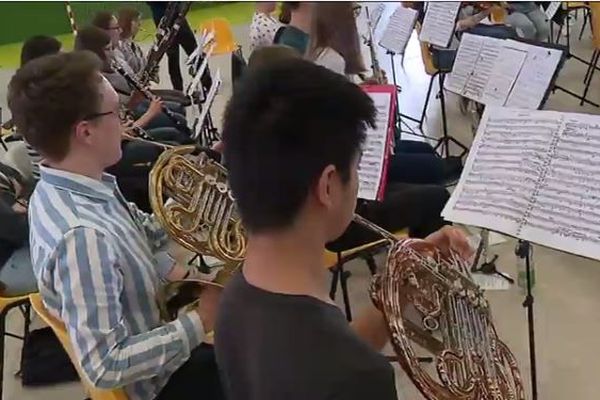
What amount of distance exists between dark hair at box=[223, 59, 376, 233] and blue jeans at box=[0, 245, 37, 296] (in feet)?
4.49

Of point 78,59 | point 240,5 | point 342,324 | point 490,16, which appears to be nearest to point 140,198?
point 78,59

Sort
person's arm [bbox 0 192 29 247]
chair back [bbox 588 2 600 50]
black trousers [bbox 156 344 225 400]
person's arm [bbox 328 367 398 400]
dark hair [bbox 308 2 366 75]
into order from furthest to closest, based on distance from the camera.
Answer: chair back [bbox 588 2 600 50]
dark hair [bbox 308 2 366 75]
person's arm [bbox 0 192 29 247]
black trousers [bbox 156 344 225 400]
person's arm [bbox 328 367 398 400]

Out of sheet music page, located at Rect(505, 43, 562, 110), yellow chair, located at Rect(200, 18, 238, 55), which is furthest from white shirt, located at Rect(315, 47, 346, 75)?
yellow chair, located at Rect(200, 18, 238, 55)

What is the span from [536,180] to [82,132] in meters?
0.94

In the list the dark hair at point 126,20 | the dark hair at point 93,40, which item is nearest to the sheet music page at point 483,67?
the dark hair at point 93,40

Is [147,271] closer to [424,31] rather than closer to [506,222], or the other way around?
[506,222]

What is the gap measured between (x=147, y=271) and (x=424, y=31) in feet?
8.14

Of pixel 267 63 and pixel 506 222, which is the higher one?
pixel 267 63

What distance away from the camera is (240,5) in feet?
26.7

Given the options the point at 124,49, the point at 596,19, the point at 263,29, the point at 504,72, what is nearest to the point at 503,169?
the point at 504,72

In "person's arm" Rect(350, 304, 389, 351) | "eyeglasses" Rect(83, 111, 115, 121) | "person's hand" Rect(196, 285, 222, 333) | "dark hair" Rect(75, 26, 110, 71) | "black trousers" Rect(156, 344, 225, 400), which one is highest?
"eyeglasses" Rect(83, 111, 115, 121)

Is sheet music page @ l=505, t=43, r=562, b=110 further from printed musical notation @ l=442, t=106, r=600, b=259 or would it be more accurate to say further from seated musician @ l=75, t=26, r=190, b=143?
seated musician @ l=75, t=26, r=190, b=143

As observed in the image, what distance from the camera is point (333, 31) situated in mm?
2492

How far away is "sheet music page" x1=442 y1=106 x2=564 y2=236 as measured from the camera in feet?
4.88
